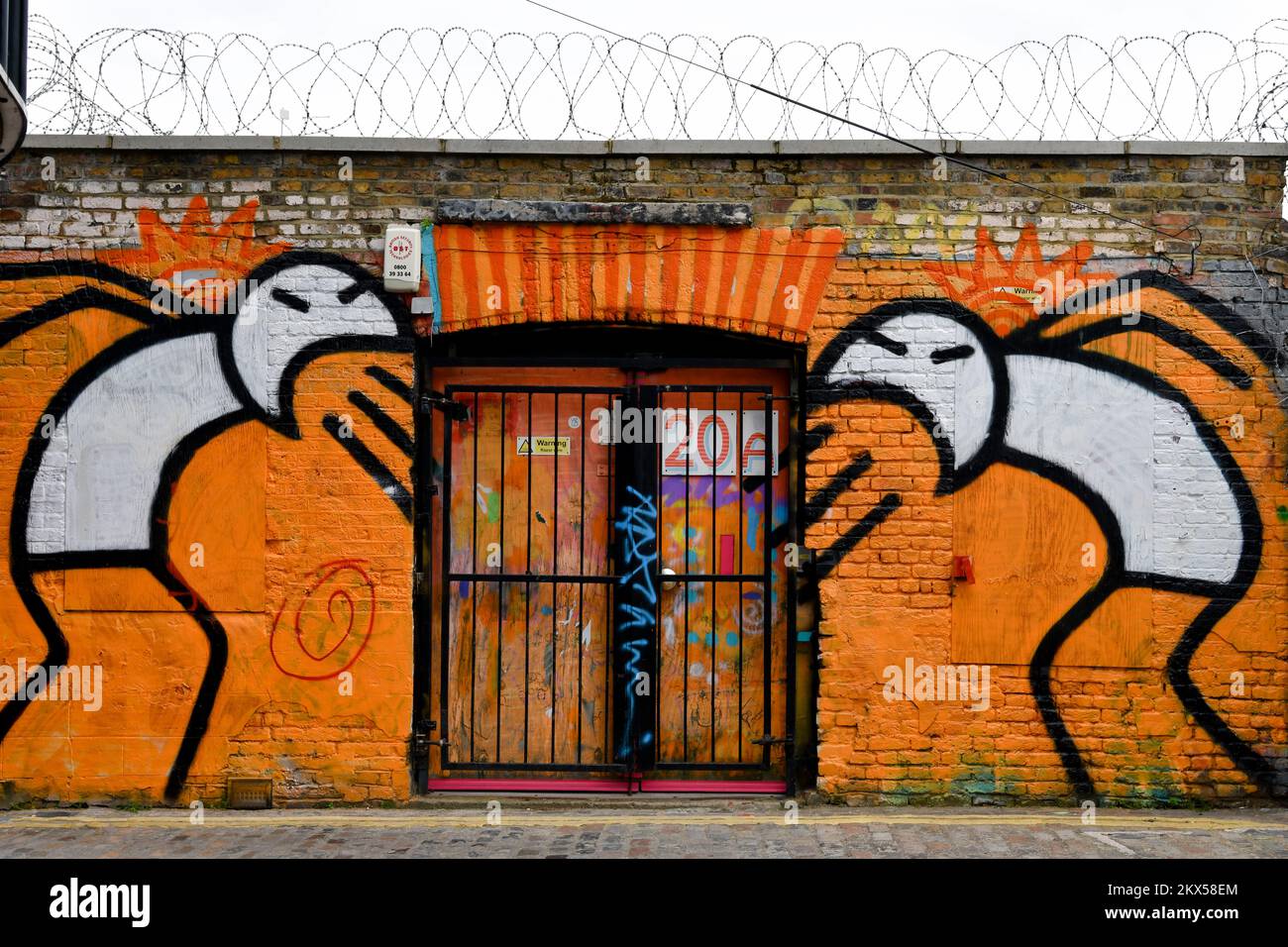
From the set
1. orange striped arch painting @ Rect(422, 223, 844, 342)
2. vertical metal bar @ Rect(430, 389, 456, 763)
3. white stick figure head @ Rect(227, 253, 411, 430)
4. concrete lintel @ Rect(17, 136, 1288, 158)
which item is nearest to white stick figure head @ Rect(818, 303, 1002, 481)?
orange striped arch painting @ Rect(422, 223, 844, 342)

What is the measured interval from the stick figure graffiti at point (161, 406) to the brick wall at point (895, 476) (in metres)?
0.09

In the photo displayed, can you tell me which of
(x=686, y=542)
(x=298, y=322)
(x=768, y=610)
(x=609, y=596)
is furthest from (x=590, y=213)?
(x=768, y=610)

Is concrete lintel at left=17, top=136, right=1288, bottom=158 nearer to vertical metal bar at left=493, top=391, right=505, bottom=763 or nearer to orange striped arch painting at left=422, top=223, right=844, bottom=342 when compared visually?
orange striped arch painting at left=422, top=223, right=844, bottom=342

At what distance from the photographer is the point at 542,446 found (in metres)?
6.80

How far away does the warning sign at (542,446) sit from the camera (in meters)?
6.79

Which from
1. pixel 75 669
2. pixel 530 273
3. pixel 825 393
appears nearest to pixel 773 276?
pixel 825 393

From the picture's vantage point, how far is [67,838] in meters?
6.09

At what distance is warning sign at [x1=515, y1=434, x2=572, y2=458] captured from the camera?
6793 mm

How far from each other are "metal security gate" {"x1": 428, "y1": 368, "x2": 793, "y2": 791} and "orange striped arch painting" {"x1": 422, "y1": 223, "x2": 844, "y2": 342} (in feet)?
1.25

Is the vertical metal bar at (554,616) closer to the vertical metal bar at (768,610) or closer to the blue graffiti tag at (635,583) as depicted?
the blue graffiti tag at (635,583)

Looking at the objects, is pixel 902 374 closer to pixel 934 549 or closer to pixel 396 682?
pixel 934 549

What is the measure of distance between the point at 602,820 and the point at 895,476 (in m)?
2.43

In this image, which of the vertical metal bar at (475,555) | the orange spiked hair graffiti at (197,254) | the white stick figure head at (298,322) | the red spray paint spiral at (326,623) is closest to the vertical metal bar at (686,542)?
the vertical metal bar at (475,555)

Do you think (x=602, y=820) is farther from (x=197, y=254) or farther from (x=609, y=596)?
(x=197, y=254)
